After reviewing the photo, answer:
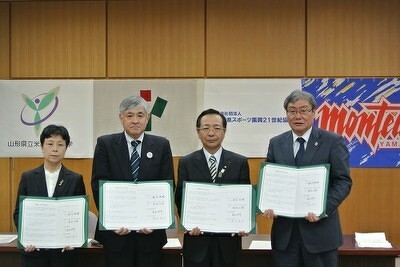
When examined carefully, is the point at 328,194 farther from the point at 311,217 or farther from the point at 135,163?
the point at 135,163

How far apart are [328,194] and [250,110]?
107 inches

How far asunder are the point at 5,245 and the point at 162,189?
63.5 inches

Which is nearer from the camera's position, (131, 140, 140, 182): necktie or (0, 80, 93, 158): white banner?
(131, 140, 140, 182): necktie

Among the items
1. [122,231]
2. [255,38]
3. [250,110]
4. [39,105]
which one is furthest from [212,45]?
[122,231]

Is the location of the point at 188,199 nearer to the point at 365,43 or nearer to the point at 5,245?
the point at 5,245

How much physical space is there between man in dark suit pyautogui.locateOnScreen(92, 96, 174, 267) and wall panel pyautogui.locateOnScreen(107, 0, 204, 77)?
2538mm

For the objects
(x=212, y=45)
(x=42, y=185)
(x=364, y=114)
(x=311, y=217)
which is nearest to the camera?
(x=311, y=217)

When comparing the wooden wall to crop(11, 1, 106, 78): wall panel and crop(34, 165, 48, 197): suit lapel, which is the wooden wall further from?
crop(34, 165, 48, 197): suit lapel

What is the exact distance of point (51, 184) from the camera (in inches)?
121

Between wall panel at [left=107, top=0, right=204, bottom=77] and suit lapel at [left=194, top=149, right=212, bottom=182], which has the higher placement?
wall panel at [left=107, top=0, right=204, bottom=77]

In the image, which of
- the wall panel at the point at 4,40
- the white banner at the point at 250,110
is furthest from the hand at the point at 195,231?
the wall panel at the point at 4,40

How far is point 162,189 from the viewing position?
2.95 m

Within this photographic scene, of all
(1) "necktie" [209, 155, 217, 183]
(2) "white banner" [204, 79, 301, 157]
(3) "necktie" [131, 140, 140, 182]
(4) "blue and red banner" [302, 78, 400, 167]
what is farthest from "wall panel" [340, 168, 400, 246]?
(3) "necktie" [131, 140, 140, 182]

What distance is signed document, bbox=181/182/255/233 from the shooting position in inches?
114
